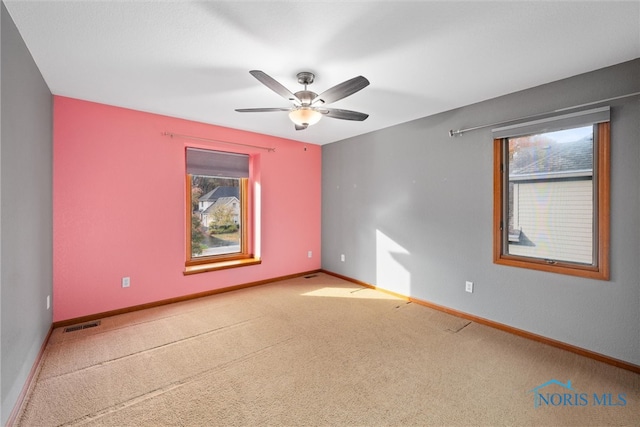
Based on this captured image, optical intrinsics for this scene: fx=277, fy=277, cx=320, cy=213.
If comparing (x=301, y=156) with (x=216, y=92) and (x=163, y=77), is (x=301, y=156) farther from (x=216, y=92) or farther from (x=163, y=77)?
(x=163, y=77)

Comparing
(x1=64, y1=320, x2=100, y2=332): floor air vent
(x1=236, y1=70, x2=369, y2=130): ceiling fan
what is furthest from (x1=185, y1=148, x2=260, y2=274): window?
(x1=236, y1=70, x2=369, y2=130): ceiling fan

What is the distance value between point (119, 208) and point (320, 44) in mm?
2861

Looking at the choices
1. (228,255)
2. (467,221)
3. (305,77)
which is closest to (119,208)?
(228,255)

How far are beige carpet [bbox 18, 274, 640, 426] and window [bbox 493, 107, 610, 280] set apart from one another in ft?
2.73

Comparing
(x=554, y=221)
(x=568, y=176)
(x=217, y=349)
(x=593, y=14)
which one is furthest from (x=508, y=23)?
(x=217, y=349)

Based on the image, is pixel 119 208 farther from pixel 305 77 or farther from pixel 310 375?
pixel 310 375

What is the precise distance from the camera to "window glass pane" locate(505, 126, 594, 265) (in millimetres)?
2445

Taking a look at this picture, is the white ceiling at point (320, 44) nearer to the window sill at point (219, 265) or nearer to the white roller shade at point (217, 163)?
the white roller shade at point (217, 163)

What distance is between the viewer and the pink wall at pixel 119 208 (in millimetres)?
2893

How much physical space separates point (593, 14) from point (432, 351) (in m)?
2.62

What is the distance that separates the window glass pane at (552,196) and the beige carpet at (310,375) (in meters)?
0.92

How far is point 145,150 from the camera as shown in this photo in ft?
11.0

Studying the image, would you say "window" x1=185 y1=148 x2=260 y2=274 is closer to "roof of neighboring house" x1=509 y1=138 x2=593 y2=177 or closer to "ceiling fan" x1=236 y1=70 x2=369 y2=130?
"ceiling fan" x1=236 y1=70 x2=369 y2=130

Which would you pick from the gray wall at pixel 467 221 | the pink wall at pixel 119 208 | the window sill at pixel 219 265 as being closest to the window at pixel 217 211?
the window sill at pixel 219 265
